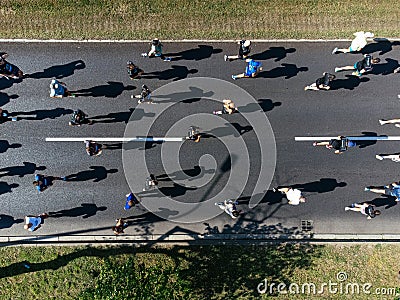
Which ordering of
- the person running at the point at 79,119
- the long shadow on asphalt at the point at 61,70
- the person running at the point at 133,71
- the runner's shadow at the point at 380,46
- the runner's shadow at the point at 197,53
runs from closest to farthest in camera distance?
the person running at the point at 133,71 → the person running at the point at 79,119 → the long shadow on asphalt at the point at 61,70 → the runner's shadow at the point at 197,53 → the runner's shadow at the point at 380,46

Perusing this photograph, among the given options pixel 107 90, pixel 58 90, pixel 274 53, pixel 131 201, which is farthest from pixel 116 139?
pixel 274 53

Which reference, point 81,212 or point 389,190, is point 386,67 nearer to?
point 389,190

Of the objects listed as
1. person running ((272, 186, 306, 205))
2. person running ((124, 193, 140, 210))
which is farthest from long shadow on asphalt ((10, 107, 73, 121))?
person running ((272, 186, 306, 205))

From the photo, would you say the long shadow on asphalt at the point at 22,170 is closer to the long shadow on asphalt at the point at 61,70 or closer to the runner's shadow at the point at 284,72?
the long shadow on asphalt at the point at 61,70

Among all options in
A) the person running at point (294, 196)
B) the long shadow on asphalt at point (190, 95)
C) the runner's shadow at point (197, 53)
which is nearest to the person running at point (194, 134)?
the long shadow on asphalt at point (190, 95)

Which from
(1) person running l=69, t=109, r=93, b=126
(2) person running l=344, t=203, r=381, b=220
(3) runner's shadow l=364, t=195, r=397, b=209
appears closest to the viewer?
(1) person running l=69, t=109, r=93, b=126

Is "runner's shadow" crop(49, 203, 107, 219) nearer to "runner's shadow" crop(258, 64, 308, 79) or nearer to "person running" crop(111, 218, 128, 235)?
"person running" crop(111, 218, 128, 235)
